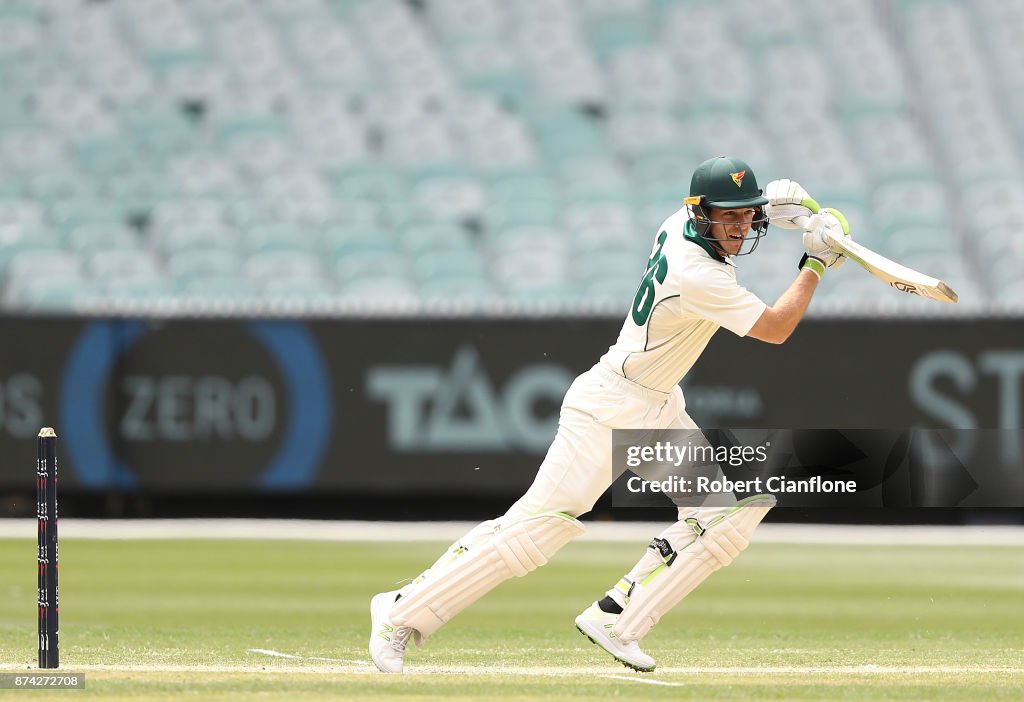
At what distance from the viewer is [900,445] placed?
23.9 feet

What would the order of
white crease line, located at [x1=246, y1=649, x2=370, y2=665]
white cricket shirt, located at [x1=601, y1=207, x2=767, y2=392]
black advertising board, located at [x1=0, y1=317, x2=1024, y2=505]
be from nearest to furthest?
white cricket shirt, located at [x1=601, y1=207, x2=767, y2=392], white crease line, located at [x1=246, y1=649, x2=370, y2=665], black advertising board, located at [x1=0, y1=317, x2=1024, y2=505]

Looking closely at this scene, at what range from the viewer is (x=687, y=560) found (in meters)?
6.12

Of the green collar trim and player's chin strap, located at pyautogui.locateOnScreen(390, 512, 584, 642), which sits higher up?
the green collar trim

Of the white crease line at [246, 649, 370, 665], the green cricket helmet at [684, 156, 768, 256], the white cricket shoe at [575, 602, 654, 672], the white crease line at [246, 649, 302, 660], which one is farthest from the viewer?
the white crease line at [246, 649, 302, 660]

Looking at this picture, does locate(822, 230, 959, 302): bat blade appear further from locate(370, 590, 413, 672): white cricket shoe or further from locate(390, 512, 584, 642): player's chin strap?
locate(370, 590, 413, 672): white cricket shoe

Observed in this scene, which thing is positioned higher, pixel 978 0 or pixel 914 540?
pixel 978 0

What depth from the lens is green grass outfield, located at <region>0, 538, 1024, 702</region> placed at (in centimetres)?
560

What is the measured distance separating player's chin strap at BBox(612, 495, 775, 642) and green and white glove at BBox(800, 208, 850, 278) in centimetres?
89

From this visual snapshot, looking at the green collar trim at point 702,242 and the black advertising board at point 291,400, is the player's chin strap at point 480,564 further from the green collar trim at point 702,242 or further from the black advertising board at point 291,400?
the black advertising board at point 291,400

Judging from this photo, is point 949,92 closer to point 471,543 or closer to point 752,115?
point 752,115

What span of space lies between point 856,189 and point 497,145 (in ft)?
11.9

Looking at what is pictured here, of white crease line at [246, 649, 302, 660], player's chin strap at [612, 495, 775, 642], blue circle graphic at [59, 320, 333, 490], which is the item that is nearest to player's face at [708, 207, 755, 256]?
player's chin strap at [612, 495, 775, 642]

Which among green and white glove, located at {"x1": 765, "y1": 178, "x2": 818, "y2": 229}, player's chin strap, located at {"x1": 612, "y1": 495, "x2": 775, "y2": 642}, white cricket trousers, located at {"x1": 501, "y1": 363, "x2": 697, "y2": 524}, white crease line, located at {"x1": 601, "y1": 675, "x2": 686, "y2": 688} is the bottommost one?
white crease line, located at {"x1": 601, "y1": 675, "x2": 686, "y2": 688}

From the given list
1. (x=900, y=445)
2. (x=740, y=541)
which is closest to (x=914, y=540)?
(x=900, y=445)
